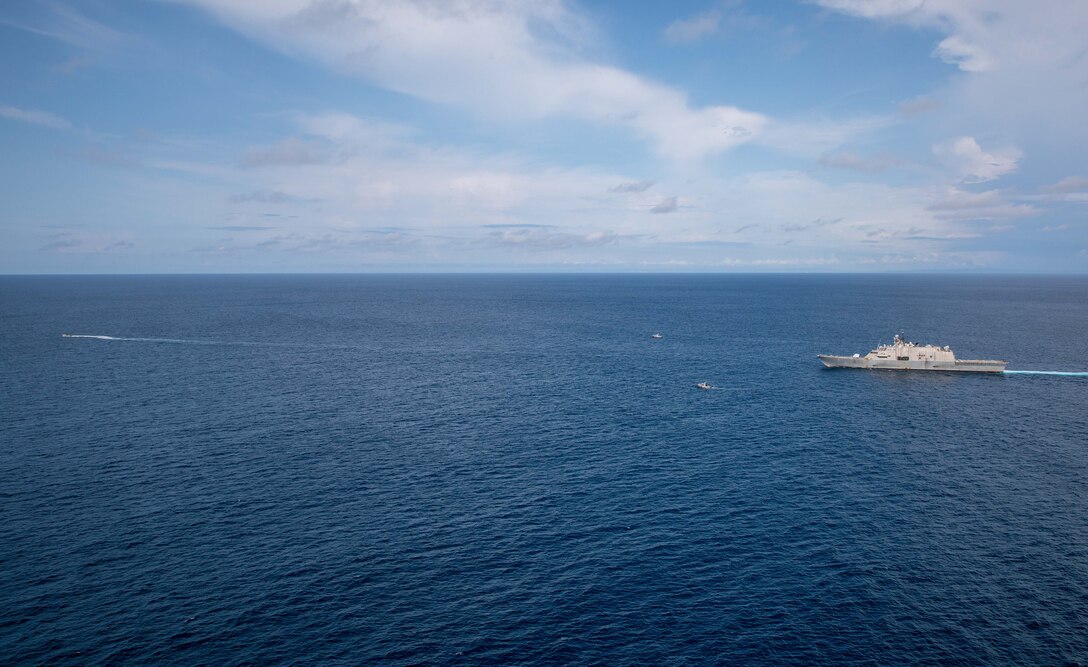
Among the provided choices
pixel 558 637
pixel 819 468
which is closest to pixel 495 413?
pixel 819 468

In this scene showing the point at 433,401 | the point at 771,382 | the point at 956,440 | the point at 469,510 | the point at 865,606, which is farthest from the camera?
the point at 771,382

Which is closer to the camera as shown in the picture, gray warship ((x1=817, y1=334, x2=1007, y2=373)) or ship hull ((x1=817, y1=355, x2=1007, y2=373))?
ship hull ((x1=817, y1=355, x2=1007, y2=373))

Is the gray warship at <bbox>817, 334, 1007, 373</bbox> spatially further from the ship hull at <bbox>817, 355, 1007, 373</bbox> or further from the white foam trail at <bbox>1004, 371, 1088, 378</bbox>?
the white foam trail at <bbox>1004, 371, 1088, 378</bbox>

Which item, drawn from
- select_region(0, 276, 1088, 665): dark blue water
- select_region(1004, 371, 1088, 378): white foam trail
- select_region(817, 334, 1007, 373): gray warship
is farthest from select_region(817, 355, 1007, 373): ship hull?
select_region(0, 276, 1088, 665): dark blue water

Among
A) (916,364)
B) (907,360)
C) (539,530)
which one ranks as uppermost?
(907,360)

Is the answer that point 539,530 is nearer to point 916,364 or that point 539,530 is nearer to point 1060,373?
point 916,364

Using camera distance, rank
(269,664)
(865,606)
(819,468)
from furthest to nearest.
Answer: (819,468) → (865,606) → (269,664)

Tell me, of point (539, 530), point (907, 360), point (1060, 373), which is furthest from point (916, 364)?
point (539, 530)

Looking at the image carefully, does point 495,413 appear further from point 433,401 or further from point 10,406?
point 10,406
